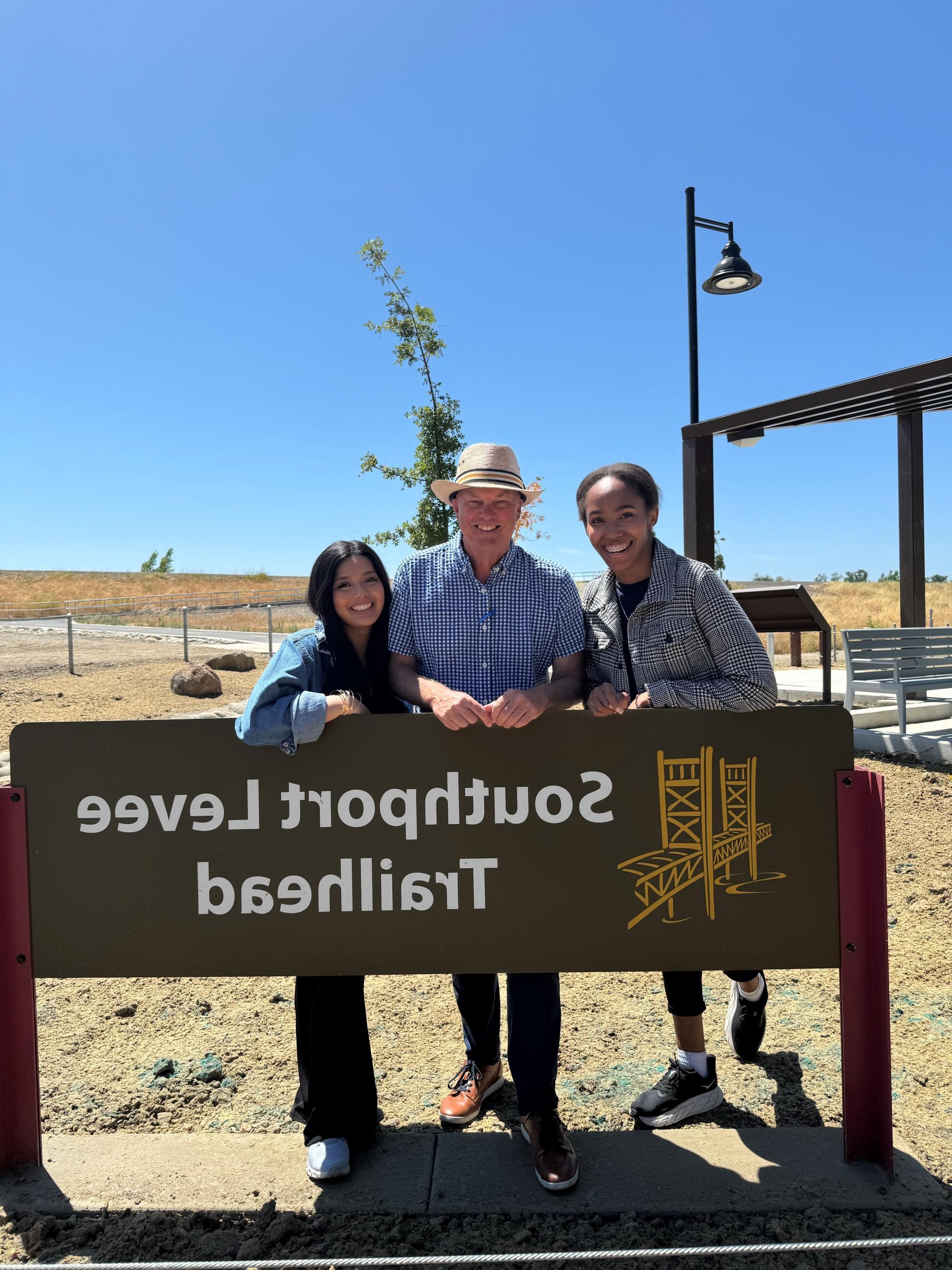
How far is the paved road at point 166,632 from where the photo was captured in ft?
74.7

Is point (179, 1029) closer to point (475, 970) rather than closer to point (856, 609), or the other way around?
point (475, 970)

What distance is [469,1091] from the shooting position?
2559mm

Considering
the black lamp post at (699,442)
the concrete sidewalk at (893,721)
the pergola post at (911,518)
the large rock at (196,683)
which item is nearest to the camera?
the concrete sidewalk at (893,721)

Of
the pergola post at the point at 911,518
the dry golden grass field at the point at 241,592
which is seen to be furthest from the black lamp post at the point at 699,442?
the dry golden grass field at the point at 241,592

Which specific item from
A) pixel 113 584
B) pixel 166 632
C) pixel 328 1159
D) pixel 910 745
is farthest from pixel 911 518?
pixel 113 584

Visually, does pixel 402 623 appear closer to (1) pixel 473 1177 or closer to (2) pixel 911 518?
(1) pixel 473 1177

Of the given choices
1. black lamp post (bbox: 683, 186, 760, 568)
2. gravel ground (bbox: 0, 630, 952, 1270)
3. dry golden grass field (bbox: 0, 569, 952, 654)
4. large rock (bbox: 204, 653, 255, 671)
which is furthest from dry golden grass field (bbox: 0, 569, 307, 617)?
gravel ground (bbox: 0, 630, 952, 1270)

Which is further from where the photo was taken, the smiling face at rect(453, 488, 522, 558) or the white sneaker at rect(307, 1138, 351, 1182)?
the smiling face at rect(453, 488, 522, 558)

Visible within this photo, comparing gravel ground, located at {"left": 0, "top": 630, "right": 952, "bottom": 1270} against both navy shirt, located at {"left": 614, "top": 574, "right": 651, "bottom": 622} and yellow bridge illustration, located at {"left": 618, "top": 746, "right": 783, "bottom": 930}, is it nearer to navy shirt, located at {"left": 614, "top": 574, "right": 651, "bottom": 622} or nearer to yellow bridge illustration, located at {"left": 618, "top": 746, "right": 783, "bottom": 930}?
yellow bridge illustration, located at {"left": 618, "top": 746, "right": 783, "bottom": 930}

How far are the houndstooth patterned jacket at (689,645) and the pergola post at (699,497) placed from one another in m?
7.33

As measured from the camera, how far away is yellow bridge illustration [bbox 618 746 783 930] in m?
2.18

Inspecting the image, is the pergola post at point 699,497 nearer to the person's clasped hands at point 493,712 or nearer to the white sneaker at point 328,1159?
the person's clasped hands at point 493,712

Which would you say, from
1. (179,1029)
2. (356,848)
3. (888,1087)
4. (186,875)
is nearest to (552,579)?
(356,848)

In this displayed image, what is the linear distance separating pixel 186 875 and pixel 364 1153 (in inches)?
36.0
